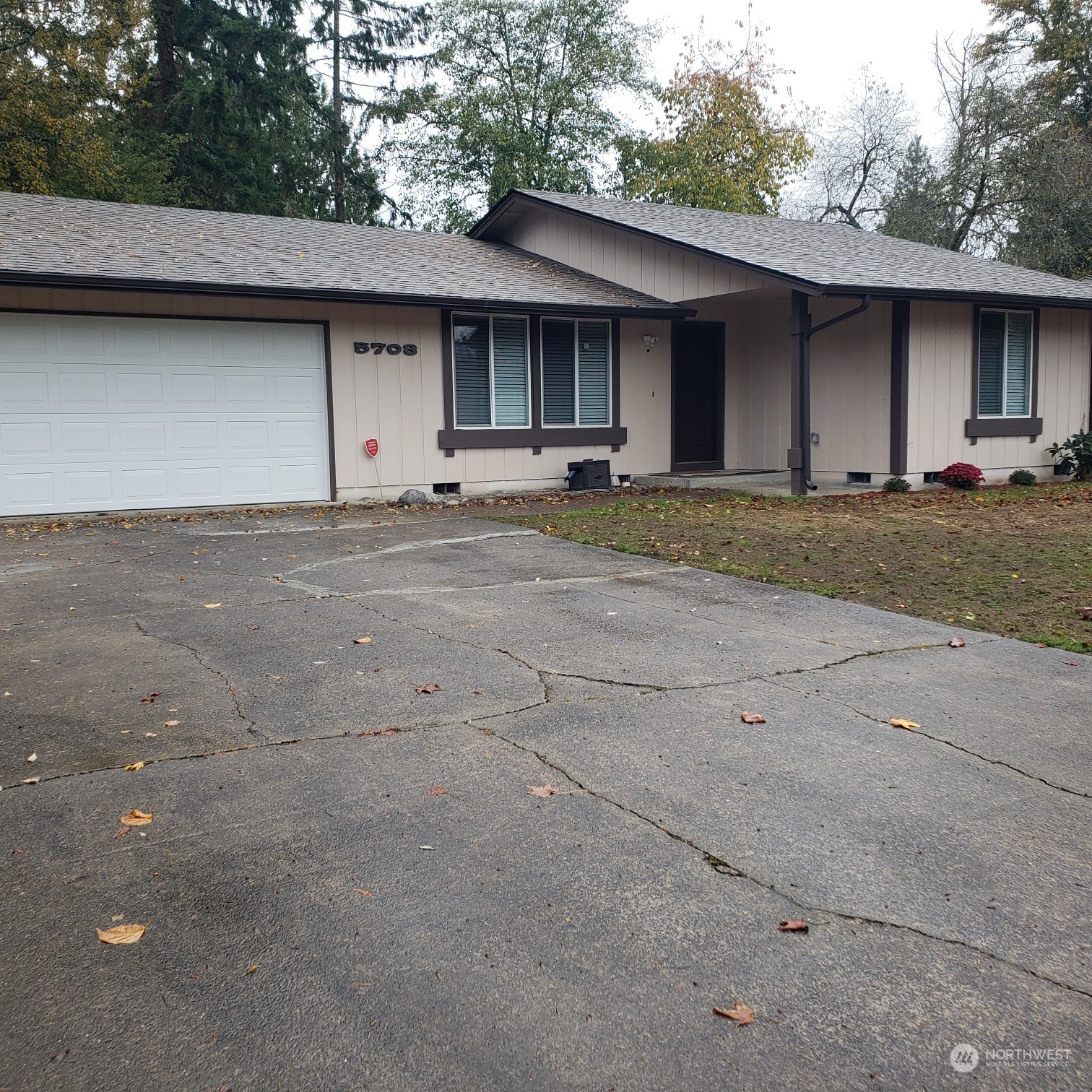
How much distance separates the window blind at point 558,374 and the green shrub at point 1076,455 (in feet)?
26.2

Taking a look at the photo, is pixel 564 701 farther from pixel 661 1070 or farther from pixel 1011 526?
pixel 1011 526

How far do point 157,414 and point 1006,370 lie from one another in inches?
496

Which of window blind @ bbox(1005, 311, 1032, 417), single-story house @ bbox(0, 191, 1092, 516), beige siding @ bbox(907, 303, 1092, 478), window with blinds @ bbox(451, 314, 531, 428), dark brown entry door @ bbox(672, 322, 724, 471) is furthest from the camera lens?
dark brown entry door @ bbox(672, 322, 724, 471)

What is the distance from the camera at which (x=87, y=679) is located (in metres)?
5.25

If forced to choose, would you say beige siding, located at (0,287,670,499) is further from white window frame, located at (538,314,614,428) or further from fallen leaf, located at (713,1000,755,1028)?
fallen leaf, located at (713,1000,755,1028)

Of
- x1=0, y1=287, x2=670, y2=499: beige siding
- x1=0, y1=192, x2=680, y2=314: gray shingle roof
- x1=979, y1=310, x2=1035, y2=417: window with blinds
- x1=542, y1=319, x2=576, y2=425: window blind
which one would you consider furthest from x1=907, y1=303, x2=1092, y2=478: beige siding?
x1=0, y1=287, x2=670, y2=499: beige siding

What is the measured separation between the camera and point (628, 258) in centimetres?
1672

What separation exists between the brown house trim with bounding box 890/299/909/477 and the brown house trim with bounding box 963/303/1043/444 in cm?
146

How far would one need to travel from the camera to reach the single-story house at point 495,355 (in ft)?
40.6

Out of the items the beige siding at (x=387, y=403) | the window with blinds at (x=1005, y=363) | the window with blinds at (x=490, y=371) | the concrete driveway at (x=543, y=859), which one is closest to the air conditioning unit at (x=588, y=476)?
the beige siding at (x=387, y=403)

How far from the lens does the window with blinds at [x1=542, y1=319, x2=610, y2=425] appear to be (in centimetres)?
1545

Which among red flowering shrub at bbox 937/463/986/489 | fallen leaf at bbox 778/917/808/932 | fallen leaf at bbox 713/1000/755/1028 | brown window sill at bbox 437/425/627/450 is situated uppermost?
brown window sill at bbox 437/425/627/450

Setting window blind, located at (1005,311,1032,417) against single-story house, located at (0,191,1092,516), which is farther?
window blind, located at (1005,311,1032,417)

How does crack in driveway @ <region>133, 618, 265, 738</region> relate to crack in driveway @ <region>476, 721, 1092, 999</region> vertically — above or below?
above
